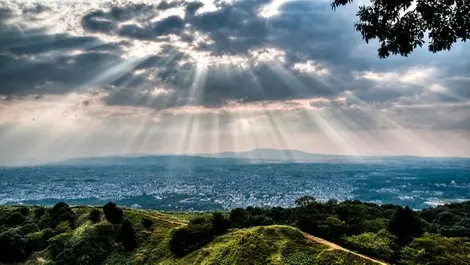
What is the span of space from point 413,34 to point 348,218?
135 feet

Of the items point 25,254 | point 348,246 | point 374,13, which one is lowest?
point 25,254

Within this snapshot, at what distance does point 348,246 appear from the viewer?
4112cm

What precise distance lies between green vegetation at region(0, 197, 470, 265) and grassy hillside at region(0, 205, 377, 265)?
0.31 ft

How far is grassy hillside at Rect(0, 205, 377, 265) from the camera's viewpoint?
35.2m

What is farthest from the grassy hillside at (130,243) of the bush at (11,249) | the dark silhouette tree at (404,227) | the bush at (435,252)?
the dark silhouette tree at (404,227)

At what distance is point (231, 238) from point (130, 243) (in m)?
17.6

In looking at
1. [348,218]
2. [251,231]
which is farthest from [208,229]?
[348,218]

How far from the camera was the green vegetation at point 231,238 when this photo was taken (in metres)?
36.2

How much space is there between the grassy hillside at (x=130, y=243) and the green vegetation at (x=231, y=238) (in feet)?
0.31

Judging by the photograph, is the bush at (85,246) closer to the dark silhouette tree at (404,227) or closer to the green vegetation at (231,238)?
the green vegetation at (231,238)

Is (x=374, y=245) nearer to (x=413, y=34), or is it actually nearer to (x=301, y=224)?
(x=301, y=224)

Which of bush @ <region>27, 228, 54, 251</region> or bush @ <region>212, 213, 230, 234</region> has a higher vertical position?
bush @ <region>212, 213, 230, 234</region>

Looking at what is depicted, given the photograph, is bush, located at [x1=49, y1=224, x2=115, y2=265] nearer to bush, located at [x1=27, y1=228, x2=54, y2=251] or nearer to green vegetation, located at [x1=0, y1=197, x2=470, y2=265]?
green vegetation, located at [x1=0, y1=197, x2=470, y2=265]

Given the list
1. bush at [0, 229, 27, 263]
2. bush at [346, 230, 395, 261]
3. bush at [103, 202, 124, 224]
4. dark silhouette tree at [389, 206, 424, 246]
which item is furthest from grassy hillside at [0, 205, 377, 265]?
dark silhouette tree at [389, 206, 424, 246]
